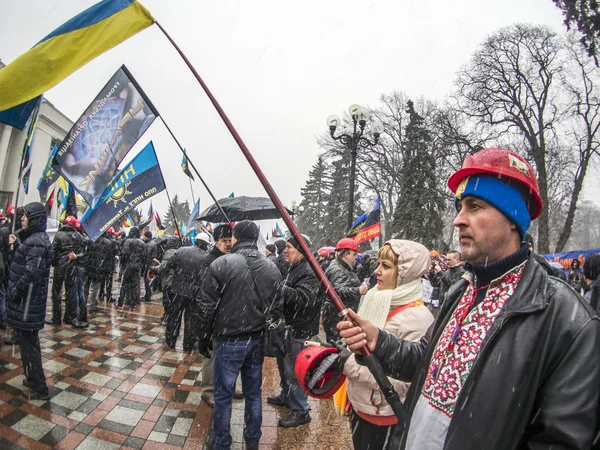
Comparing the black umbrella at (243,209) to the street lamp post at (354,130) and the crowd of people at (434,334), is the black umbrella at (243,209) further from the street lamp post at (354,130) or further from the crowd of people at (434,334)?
the street lamp post at (354,130)

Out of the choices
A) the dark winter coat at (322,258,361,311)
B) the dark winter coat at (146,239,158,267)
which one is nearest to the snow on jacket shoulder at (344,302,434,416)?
the dark winter coat at (322,258,361,311)

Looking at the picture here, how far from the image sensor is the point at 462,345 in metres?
1.31

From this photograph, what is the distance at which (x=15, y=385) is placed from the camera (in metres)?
3.99

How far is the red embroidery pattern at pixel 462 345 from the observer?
1.26 meters

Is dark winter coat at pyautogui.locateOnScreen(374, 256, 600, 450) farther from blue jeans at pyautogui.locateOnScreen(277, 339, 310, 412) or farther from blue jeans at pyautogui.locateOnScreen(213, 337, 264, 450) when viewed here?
blue jeans at pyautogui.locateOnScreen(277, 339, 310, 412)

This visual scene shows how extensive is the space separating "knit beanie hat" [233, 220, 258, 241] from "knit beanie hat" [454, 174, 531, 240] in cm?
239

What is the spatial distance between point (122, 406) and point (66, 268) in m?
4.03

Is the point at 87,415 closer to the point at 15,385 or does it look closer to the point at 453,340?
the point at 15,385

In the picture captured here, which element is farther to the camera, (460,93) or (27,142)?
(460,93)

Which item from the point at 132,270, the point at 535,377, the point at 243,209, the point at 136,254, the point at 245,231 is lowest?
the point at 132,270

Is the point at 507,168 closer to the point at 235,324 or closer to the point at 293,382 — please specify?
the point at 235,324

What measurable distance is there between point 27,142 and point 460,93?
2207cm

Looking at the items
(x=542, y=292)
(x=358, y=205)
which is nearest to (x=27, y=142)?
(x=542, y=292)

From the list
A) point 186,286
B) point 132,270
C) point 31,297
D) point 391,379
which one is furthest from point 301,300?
point 132,270
